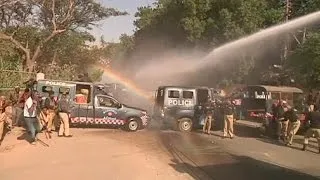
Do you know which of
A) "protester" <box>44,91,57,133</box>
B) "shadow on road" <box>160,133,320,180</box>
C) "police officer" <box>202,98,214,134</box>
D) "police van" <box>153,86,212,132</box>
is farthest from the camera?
"police van" <box>153,86,212,132</box>

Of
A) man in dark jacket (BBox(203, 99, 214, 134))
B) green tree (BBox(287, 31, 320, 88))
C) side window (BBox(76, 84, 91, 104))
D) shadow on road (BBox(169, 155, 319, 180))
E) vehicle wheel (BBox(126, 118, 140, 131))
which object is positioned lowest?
shadow on road (BBox(169, 155, 319, 180))

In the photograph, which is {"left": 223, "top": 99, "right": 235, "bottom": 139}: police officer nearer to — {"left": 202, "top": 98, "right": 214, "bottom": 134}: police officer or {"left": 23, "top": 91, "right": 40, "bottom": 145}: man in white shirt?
{"left": 202, "top": 98, "right": 214, "bottom": 134}: police officer

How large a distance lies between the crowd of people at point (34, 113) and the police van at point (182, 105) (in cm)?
457

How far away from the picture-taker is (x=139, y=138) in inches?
782

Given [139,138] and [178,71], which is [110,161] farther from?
[178,71]

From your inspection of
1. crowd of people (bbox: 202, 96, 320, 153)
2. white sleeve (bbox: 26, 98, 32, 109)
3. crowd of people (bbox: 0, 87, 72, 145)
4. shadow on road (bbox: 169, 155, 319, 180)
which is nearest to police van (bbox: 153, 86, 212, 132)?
crowd of people (bbox: 202, 96, 320, 153)

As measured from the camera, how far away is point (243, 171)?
12469 millimetres

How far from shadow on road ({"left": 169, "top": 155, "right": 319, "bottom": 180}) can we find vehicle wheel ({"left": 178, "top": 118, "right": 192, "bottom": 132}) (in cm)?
951

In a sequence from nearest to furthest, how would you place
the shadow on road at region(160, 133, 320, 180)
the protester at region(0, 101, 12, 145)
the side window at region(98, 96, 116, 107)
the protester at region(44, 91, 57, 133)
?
the shadow on road at region(160, 133, 320, 180)
the protester at region(0, 101, 12, 145)
the protester at region(44, 91, 57, 133)
the side window at region(98, 96, 116, 107)

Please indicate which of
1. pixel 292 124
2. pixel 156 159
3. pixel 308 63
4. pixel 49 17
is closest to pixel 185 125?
pixel 292 124

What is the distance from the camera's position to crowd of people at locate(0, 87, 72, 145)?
53.0ft

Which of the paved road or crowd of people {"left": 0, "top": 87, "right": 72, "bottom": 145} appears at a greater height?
crowd of people {"left": 0, "top": 87, "right": 72, "bottom": 145}

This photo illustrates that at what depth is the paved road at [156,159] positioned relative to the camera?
11727 mm

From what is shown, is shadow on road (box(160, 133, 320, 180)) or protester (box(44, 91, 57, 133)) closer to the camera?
shadow on road (box(160, 133, 320, 180))
